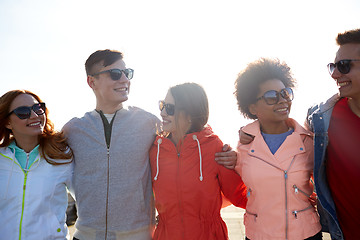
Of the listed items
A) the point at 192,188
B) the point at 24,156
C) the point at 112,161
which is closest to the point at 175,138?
the point at 192,188

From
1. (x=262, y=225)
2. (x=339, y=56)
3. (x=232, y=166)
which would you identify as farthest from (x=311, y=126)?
(x=262, y=225)

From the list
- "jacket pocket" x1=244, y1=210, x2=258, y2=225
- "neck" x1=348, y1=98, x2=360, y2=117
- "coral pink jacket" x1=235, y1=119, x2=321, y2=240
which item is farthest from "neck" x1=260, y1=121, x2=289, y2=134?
"jacket pocket" x1=244, y1=210, x2=258, y2=225

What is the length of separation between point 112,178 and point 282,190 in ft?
5.87

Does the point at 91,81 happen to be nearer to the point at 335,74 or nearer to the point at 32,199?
the point at 32,199

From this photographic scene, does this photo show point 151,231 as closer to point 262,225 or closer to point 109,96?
point 262,225

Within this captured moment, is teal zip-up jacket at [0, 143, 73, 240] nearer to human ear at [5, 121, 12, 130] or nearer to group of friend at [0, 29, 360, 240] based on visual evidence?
group of friend at [0, 29, 360, 240]

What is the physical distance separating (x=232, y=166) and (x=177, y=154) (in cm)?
60

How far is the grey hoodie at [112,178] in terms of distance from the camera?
3.25 meters

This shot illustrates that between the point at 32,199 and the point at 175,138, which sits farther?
the point at 175,138

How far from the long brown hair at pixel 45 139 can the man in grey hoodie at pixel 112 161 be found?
0.10 m

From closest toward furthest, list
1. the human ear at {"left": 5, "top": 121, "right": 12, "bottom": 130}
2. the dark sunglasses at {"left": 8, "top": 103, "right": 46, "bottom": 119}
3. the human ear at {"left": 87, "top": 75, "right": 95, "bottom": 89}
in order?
the dark sunglasses at {"left": 8, "top": 103, "right": 46, "bottom": 119}, the human ear at {"left": 5, "top": 121, "right": 12, "bottom": 130}, the human ear at {"left": 87, "top": 75, "right": 95, "bottom": 89}

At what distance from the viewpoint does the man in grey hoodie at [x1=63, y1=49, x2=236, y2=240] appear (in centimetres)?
325

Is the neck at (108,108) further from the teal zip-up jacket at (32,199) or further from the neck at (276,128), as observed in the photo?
the neck at (276,128)

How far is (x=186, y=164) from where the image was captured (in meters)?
3.20
